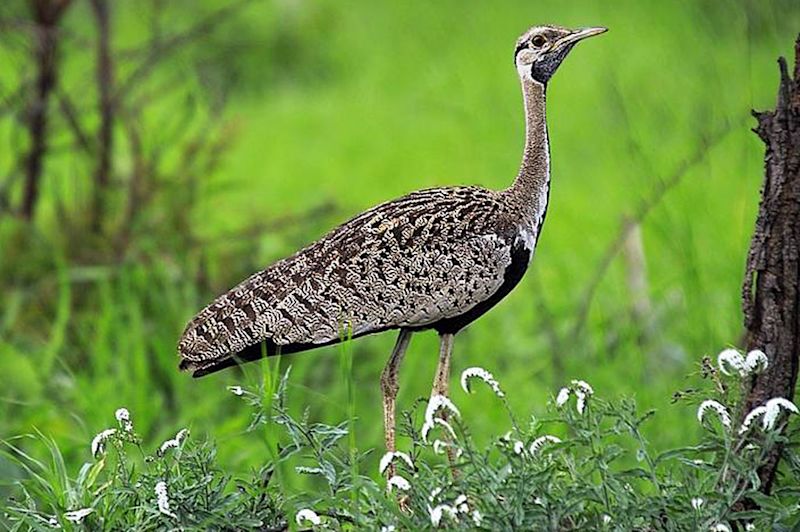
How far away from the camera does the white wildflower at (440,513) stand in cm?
183

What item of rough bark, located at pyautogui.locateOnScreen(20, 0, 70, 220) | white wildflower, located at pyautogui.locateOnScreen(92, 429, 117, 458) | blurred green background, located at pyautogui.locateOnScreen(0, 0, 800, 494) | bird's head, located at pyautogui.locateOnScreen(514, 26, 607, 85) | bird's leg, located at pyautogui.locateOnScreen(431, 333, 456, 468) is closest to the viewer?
white wildflower, located at pyautogui.locateOnScreen(92, 429, 117, 458)

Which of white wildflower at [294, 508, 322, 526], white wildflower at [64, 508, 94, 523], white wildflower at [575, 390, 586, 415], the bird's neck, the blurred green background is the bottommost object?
the blurred green background

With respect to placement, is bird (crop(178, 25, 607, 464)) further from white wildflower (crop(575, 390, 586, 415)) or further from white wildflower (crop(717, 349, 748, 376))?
white wildflower (crop(717, 349, 748, 376))

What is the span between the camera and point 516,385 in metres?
4.31

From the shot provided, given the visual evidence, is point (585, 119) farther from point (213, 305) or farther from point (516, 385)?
point (213, 305)

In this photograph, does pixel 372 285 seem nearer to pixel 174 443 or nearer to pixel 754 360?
pixel 174 443

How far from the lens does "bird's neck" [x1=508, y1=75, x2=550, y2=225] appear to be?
2189mm

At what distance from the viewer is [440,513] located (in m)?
1.84

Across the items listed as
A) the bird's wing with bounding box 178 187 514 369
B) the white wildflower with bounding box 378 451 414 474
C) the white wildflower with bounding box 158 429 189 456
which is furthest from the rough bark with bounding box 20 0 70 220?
the white wildflower with bounding box 378 451 414 474

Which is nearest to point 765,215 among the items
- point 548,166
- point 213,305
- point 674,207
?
point 548,166

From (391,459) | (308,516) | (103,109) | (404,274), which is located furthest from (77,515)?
(103,109)

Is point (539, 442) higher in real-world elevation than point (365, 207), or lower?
higher

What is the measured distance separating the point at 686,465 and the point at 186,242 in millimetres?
2743

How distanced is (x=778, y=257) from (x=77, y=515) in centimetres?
114
